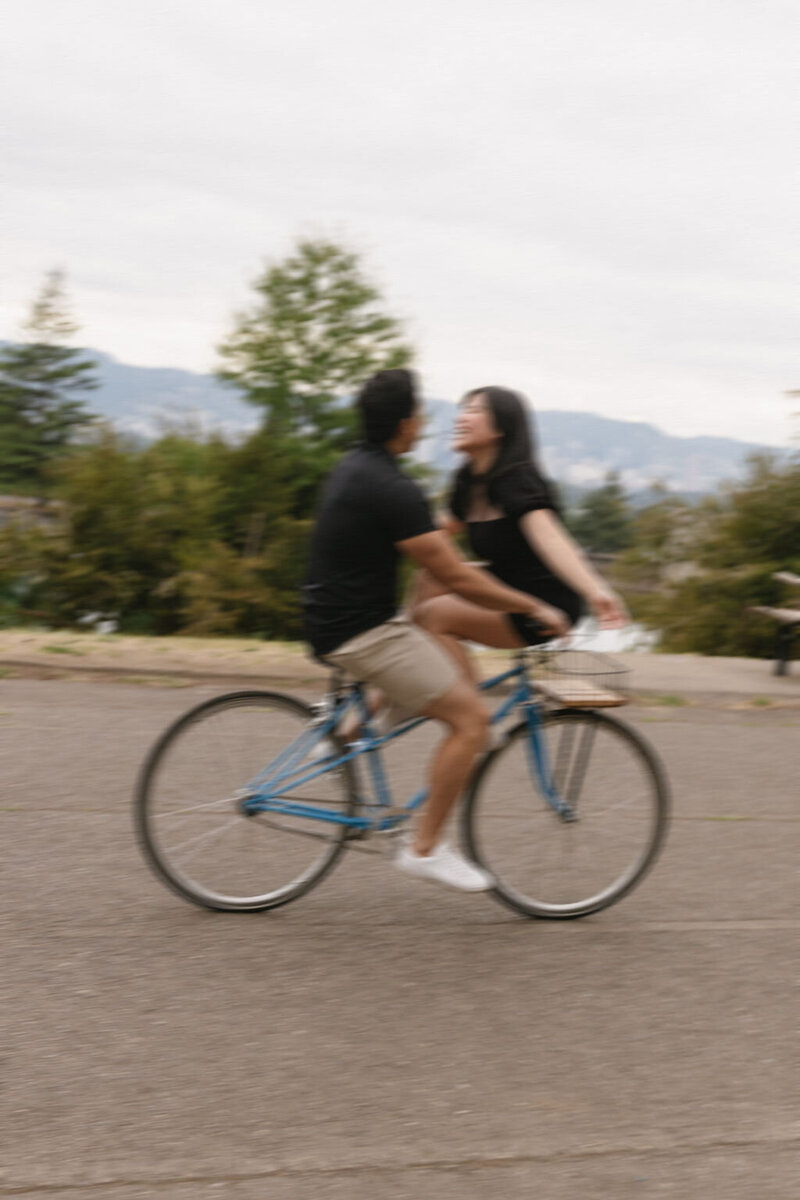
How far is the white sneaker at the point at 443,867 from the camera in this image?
178 inches

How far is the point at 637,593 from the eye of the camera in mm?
22266

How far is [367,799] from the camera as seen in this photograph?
15.1 feet

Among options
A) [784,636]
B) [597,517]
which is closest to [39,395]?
[597,517]

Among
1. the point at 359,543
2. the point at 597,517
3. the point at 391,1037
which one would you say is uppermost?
the point at 597,517

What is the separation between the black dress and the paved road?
1.11m

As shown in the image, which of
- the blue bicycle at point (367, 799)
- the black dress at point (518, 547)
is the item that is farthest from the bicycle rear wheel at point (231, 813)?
Answer: the black dress at point (518, 547)

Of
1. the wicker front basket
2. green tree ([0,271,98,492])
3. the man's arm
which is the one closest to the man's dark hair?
the man's arm

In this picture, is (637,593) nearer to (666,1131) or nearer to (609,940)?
(609,940)

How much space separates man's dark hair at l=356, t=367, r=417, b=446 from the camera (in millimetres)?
4203

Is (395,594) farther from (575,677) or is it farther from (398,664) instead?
(575,677)

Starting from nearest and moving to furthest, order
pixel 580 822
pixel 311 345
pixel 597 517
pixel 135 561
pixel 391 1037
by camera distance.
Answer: pixel 391 1037, pixel 580 822, pixel 135 561, pixel 311 345, pixel 597 517

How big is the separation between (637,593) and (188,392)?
7.94 metres

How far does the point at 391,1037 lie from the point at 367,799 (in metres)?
1.02

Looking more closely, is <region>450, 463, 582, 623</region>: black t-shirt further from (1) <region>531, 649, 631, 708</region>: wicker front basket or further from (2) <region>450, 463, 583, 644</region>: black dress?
(1) <region>531, 649, 631, 708</region>: wicker front basket
